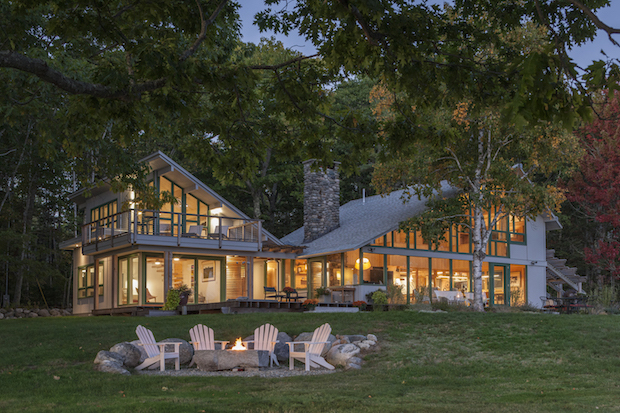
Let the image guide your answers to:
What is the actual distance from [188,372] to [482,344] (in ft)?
20.6

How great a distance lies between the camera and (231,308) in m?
20.8

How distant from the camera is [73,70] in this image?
1438cm

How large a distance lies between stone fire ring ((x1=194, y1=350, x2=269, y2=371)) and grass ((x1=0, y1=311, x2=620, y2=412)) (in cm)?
97

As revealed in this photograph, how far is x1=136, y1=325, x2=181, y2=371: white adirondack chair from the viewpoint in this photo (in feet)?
37.4

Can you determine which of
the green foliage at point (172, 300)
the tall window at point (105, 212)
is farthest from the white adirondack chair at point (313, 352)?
the tall window at point (105, 212)

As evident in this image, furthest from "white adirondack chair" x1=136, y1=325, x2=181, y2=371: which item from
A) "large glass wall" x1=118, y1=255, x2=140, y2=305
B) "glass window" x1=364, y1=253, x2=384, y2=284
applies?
"glass window" x1=364, y1=253, x2=384, y2=284

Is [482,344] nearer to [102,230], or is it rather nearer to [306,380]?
[306,380]

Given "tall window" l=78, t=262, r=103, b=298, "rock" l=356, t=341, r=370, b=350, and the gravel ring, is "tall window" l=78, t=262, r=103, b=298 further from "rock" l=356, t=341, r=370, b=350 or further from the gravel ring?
"rock" l=356, t=341, r=370, b=350

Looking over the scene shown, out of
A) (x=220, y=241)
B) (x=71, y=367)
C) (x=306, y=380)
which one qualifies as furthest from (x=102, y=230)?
(x=306, y=380)

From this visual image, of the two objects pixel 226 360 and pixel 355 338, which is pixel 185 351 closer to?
pixel 226 360

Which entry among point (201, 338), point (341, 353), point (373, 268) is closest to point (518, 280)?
point (373, 268)

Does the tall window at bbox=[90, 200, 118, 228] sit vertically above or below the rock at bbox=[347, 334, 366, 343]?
above

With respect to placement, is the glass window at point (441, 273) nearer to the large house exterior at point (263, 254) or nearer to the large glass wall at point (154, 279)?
the large house exterior at point (263, 254)

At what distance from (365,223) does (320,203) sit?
298 cm
